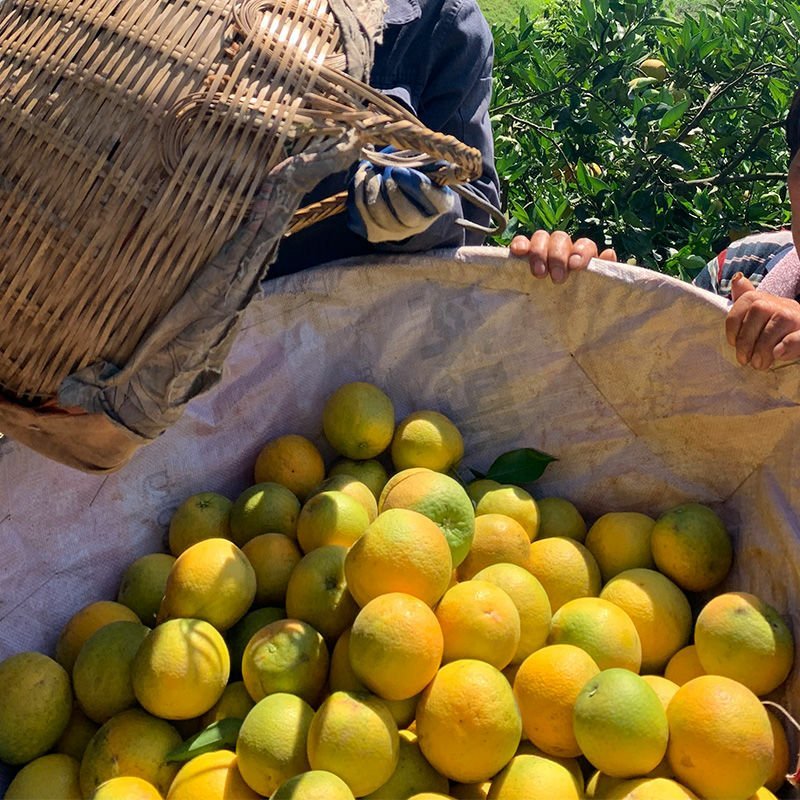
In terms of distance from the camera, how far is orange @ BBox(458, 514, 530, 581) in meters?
1.77

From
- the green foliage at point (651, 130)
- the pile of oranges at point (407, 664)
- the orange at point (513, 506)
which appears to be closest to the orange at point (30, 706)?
the pile of oranges at point (407, 664)

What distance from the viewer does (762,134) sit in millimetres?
2887

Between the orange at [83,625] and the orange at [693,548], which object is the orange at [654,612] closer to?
the orange at [693,548]

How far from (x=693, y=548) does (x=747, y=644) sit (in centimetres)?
27

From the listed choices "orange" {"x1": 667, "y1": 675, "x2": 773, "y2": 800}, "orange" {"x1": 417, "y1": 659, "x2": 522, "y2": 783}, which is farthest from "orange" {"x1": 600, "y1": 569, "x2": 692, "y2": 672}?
"orange" {"x1": 417, "y1": 659, "x2": 522, "y2": 783}

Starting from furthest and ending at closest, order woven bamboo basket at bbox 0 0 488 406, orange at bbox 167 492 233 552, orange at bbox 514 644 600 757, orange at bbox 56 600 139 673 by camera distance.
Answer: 1. orange at bbox 167 492 233 552
2. orange at bbox 56 600 139 673
3. orange at bbox 514 644 600 757
4. woven bamboo basket at bbox 0 0 488 406

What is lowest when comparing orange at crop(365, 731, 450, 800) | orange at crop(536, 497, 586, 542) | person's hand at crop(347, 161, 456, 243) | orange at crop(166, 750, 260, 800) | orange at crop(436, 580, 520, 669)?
orange at crop(166, 750, 260, 800)

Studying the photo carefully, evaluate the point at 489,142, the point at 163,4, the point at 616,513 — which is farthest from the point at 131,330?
the point at 489,142

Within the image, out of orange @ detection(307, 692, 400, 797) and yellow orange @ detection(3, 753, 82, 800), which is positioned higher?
orange @ detection(307, 692, 400, 797)

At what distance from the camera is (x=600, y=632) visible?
1604 mm

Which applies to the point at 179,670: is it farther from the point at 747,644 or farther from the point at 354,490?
the point at 747,644

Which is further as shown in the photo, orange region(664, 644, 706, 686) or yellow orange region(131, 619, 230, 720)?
orange region(664, 644, 706, 686)

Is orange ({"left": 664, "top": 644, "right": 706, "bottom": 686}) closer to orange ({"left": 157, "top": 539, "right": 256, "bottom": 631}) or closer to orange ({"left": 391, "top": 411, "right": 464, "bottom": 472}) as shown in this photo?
orange ({"left": 391, "top": 411, "right": 464, "bottom": 472})

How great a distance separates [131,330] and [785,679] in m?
1.18
